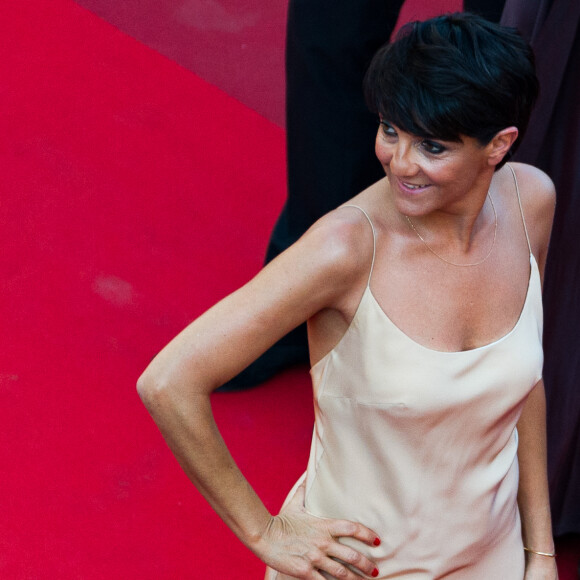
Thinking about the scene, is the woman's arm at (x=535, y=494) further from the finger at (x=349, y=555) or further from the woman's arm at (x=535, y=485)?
the finger at (x=349, y=555)

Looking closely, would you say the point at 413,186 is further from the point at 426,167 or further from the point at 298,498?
the point at 298,498

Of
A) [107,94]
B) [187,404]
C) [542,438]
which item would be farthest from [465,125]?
[107,94]

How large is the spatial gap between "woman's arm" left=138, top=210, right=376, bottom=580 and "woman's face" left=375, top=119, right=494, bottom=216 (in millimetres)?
83

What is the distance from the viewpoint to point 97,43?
Result: 12.6 feet

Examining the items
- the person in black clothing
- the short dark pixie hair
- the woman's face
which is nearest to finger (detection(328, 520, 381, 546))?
the woman's face

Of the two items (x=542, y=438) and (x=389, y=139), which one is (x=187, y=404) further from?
(x=542, y=438)

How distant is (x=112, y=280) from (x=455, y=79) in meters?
1.92

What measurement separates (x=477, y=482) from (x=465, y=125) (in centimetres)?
53

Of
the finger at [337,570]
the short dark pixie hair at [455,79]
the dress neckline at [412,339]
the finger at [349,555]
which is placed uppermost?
the short dark pixie hair at [455,79]

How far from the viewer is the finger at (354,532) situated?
4.52 ft

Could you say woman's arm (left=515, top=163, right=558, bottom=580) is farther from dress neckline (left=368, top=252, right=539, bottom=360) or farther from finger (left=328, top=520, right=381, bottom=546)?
finger (left=328, top=520, right=381, bottom=546)

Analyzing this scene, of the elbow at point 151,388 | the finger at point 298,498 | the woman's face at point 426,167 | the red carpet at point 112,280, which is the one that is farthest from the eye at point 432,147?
the red carpet at point 112,280

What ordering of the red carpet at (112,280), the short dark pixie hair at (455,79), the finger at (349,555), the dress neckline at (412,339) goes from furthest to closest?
the red carpet at (112,280), the finger at (349,555), the dress neckline at (412,339), the short dark pixie hair at (455,79)

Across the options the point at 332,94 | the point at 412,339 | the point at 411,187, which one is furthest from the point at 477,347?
the point at 332,94
